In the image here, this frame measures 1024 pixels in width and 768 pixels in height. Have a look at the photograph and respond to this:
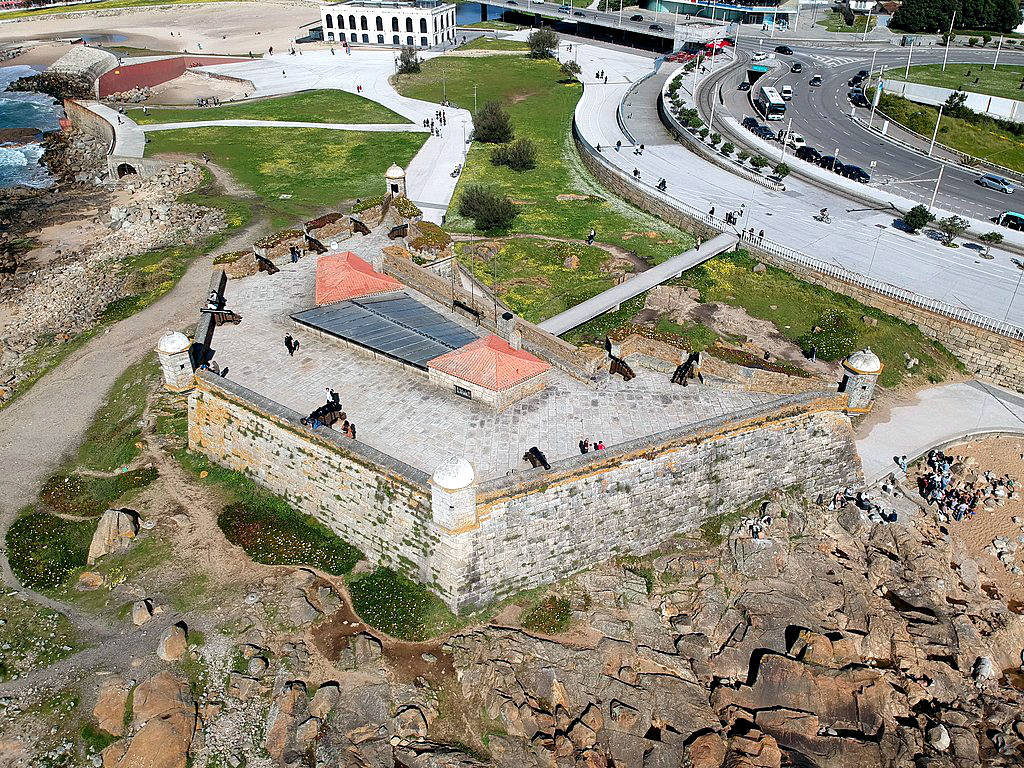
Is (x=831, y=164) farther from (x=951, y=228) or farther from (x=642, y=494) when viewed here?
(x=642, y=494)

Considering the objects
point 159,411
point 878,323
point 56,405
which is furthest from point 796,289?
point 56,405

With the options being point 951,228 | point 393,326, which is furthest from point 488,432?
point 951,228

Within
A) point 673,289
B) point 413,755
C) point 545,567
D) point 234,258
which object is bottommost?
point 413,755

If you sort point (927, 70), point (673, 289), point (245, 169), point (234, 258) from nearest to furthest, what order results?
point (234, 258) → point (673, 289) → point (245, 169) → point (927, 70)

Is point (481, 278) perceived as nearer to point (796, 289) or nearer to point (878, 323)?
point (796, 289)

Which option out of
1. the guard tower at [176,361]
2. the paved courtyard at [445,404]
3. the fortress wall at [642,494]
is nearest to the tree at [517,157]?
the paved courtyard at [445,404]

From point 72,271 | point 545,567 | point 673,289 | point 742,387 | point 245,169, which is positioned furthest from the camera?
point 245,169

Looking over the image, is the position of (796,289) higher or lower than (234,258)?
lower
